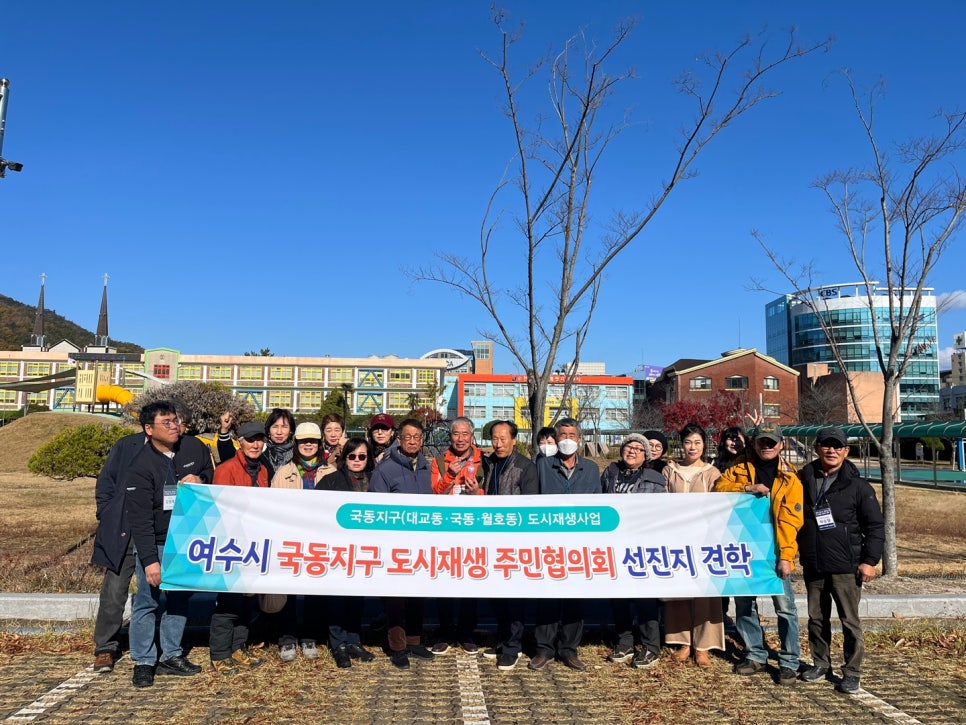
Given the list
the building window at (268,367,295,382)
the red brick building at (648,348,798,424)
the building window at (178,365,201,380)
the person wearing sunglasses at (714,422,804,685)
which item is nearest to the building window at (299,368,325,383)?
the building window at (268,367,295,382)

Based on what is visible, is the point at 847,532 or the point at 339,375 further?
the point at 339,375

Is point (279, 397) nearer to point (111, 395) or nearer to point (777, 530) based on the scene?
point (111, 395)

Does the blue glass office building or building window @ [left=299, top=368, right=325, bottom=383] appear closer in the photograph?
building window @ [left=299, top=368, right=325, bottom=383]

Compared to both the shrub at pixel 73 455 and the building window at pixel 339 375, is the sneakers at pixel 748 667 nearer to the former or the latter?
the shrub at pixel 73 455

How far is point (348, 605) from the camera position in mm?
5336

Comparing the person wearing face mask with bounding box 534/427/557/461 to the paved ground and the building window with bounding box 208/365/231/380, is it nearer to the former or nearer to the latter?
the paved ground

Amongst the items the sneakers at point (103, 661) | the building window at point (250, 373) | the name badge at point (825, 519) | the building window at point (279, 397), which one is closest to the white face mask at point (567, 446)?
the name badge at point (825, 519)

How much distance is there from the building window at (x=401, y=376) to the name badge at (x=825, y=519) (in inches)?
2691

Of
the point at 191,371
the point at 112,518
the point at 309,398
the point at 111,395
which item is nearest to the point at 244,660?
the point at 112,518

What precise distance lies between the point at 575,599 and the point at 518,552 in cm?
59

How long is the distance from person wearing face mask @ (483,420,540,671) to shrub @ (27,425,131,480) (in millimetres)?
6993

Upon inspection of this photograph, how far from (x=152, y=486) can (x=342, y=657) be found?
74.0 inches

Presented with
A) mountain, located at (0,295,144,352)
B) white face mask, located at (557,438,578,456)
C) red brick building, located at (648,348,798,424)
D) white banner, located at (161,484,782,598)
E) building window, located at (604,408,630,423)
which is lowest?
white banner, located at (161,484,782,598)

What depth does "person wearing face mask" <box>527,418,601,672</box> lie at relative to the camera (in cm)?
520
